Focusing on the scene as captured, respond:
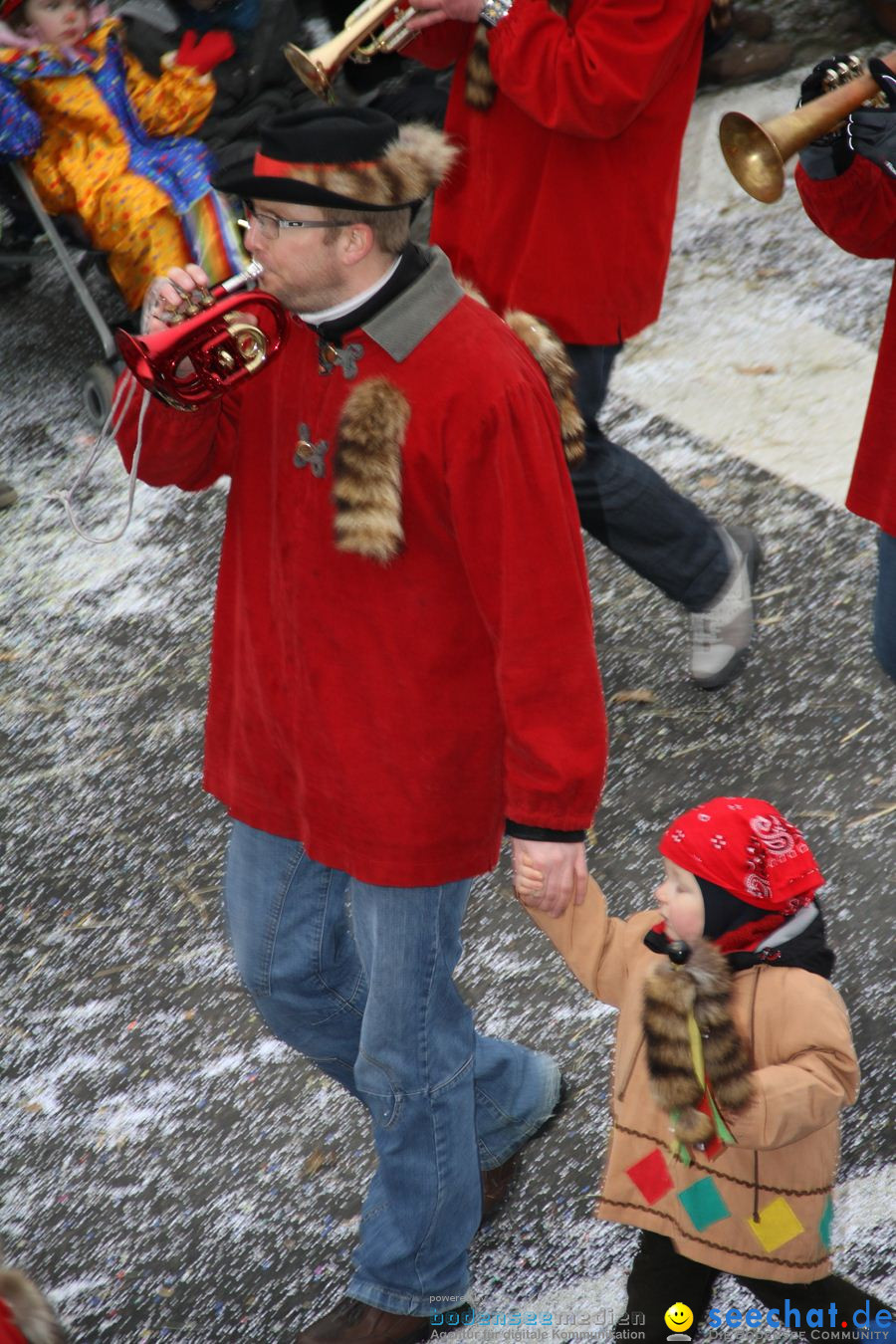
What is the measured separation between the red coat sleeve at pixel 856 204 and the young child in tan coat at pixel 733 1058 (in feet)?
4.91

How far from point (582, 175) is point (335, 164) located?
60.6 inches

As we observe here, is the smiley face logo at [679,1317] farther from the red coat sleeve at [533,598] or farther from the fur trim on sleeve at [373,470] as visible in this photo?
the fur trim on sleeve at [373,470]

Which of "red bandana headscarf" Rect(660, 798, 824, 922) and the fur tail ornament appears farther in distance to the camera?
"red bandana headscarf" Rect(660, 798, 824, 922)

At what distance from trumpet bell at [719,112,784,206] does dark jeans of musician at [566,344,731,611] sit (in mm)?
741

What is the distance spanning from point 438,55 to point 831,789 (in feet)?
7.39

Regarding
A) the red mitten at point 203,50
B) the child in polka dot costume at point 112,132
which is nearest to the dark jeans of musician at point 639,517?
the child in polka dot costume at point 112,132

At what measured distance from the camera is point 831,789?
169 inches

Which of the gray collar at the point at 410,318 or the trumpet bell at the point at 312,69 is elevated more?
the gray collar at the point at 410,318

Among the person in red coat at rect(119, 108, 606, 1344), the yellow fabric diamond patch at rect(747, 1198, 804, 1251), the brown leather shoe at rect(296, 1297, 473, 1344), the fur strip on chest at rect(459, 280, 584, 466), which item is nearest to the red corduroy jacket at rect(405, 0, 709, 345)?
the fur strip on chest at rect(459, 280, 584, 466)

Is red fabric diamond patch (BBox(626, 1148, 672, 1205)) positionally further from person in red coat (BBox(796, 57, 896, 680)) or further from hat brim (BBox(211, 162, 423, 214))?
hat brim (BBox(211, 162, 423, 214))

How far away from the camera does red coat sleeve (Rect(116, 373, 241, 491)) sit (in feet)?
9.03

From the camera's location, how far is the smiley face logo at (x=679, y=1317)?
2.91m

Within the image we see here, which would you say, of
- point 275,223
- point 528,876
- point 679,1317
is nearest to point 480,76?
point 275,223

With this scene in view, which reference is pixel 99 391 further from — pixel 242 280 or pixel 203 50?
pixel 242 280
